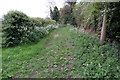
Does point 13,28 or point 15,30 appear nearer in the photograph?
point 13,28

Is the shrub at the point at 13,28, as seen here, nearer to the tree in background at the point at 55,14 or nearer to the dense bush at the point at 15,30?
the dense bush at the point at 15,30

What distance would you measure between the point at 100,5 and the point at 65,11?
55.4ft

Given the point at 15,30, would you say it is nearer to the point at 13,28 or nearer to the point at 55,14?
the point at 13,28

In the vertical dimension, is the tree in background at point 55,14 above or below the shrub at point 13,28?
above

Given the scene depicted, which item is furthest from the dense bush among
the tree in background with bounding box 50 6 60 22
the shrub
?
the tree in background with bounding box 50 6 60 22

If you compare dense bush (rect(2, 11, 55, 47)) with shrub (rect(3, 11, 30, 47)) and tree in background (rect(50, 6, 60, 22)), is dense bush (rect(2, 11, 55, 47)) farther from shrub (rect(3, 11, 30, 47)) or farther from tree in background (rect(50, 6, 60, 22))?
tree in background (rect(50, 6, 60, 22))

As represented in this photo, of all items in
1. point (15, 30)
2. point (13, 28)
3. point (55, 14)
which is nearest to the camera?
point (13, 28)

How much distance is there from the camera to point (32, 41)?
6742 millimetres

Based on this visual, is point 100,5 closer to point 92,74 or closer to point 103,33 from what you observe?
point 103,33

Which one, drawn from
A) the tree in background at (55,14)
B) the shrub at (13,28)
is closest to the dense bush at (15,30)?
the shrub at (13,28)

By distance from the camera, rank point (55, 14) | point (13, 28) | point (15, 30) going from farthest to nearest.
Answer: point (55, 14) < point (15, 30) < point (13, 28)

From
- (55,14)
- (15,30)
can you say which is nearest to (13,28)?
(15,30)

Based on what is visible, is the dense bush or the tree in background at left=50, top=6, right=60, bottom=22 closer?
the dense bush

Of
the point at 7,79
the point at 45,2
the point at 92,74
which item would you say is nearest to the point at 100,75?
the point at 92,74
